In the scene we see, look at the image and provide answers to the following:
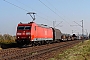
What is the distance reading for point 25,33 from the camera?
32.3 metres

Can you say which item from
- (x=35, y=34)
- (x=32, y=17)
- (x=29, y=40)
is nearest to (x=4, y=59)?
(x=29, y=40)

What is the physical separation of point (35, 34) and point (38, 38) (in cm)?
193

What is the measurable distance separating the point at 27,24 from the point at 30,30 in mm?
1147

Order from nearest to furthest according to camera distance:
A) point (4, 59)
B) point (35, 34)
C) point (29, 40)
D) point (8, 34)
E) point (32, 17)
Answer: point (4, 59), point (29, 40), point (35, 34), point (32, 17), point (8, 34)

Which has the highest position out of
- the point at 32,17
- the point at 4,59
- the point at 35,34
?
the point at 32,17

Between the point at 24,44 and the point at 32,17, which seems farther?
the point at 32,17

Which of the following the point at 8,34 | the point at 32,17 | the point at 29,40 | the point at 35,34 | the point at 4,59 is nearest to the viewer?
the point at 4,59

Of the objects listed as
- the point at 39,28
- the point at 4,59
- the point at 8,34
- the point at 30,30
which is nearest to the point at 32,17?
the point at 39,28

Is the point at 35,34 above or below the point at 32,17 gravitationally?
below

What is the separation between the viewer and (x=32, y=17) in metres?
36.4

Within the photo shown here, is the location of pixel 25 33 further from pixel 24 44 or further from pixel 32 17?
pixel 32 17

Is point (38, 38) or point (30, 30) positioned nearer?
point (30, 30)

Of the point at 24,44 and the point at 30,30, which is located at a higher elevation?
the point at 30,30

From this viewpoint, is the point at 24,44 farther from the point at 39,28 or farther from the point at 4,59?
the point at 4,59
